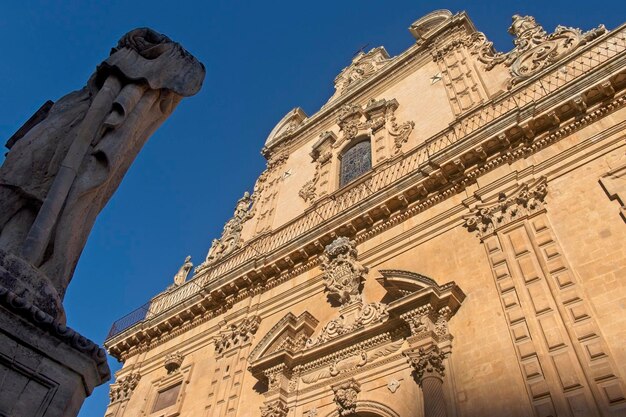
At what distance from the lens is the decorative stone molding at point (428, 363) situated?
6.92 metres

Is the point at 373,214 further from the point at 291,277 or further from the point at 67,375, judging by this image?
the point at 67,375

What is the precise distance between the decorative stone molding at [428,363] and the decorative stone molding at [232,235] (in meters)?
8.27

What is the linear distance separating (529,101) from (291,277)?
602 cm

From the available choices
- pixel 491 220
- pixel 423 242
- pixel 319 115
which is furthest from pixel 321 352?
pixel 319 115

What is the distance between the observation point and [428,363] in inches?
275

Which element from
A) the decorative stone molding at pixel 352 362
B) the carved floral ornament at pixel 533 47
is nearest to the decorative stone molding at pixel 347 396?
the decorative stone molding at pixel 352 362

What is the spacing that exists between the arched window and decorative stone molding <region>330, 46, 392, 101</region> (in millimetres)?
3523

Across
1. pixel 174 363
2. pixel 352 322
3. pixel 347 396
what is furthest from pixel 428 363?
pixel 174 363

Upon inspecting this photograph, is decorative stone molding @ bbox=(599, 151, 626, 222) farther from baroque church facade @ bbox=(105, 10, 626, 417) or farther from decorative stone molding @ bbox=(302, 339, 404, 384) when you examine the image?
decorative stone molding @ bbox=(302, 339, 404, 384)

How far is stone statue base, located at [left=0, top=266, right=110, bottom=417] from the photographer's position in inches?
98.5

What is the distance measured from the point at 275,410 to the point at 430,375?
120 inches

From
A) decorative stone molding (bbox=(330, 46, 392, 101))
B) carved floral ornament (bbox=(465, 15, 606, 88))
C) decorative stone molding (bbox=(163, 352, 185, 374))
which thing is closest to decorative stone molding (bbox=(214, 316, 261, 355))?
decorative stone molding (bbox=(163, 352, 185, 374))

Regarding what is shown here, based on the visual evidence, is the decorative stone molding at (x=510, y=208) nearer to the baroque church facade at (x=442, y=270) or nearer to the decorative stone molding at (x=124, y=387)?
the baroque church facade at (x=442, y=270)

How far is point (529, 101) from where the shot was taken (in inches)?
363
